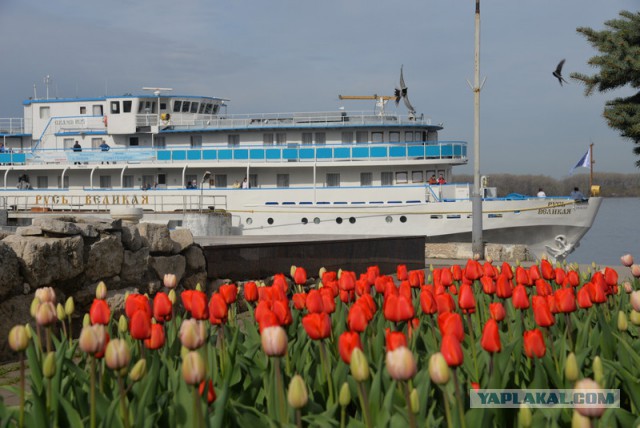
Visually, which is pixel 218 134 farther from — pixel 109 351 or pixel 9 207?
pixel 109 351

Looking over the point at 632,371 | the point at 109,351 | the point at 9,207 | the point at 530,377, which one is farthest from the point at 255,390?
the point at 9,207

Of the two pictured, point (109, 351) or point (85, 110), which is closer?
point (109, 351)

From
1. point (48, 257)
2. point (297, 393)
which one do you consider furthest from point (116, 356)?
point (48, 257)

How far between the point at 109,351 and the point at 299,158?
2699cm

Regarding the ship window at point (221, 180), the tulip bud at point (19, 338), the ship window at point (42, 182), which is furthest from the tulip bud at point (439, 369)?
the ship window at point (42, 182)

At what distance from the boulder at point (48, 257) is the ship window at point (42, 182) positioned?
90.0 feet

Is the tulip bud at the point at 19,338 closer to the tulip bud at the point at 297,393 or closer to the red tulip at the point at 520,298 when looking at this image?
the tulip bud at the point at 297,393

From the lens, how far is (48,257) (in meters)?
7.45

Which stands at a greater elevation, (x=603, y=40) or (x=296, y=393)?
(x=603, y=40)

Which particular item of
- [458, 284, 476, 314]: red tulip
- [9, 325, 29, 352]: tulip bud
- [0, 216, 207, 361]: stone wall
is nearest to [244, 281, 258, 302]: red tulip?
[458, 284, 476, 314]: red tulip

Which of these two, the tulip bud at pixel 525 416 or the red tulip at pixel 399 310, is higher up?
the red tulip at pixel 399 310

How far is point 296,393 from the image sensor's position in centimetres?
279

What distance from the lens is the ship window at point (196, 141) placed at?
3200 cm

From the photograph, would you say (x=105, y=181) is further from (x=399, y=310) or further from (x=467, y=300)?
(x=399, y=310)
